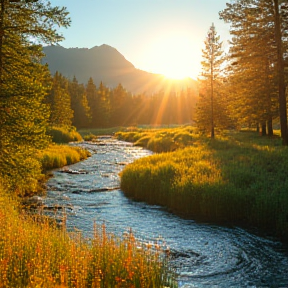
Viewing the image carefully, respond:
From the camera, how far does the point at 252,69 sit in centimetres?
3219

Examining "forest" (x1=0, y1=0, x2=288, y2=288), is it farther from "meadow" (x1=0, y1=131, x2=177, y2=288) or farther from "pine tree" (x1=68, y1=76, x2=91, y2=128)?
"pine tree" (x1=68, y1=76, x2=91, y2=128)

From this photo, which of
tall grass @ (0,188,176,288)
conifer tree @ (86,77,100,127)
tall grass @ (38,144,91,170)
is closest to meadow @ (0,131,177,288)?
tall grass @ (0,188,176,288)

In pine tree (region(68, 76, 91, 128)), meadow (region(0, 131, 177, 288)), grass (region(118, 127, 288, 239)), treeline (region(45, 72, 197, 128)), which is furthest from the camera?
pine tree (region(68, 76, 91, 128))

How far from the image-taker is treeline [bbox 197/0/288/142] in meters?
22.3

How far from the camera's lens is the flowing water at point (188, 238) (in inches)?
305

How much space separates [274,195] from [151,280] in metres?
7.84

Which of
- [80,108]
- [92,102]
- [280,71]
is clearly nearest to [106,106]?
[92,102]

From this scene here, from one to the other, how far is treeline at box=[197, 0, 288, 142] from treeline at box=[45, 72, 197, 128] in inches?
906

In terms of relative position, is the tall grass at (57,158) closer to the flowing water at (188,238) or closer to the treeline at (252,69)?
the flowing water at (188,238)

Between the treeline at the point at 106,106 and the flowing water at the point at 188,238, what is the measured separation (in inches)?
1612

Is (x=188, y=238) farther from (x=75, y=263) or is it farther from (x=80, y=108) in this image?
(x=80, y=108)

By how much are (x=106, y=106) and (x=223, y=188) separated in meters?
79.9

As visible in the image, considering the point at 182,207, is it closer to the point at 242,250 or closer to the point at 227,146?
the point at 242,250

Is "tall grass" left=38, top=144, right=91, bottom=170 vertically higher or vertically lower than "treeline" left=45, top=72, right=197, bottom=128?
lower
